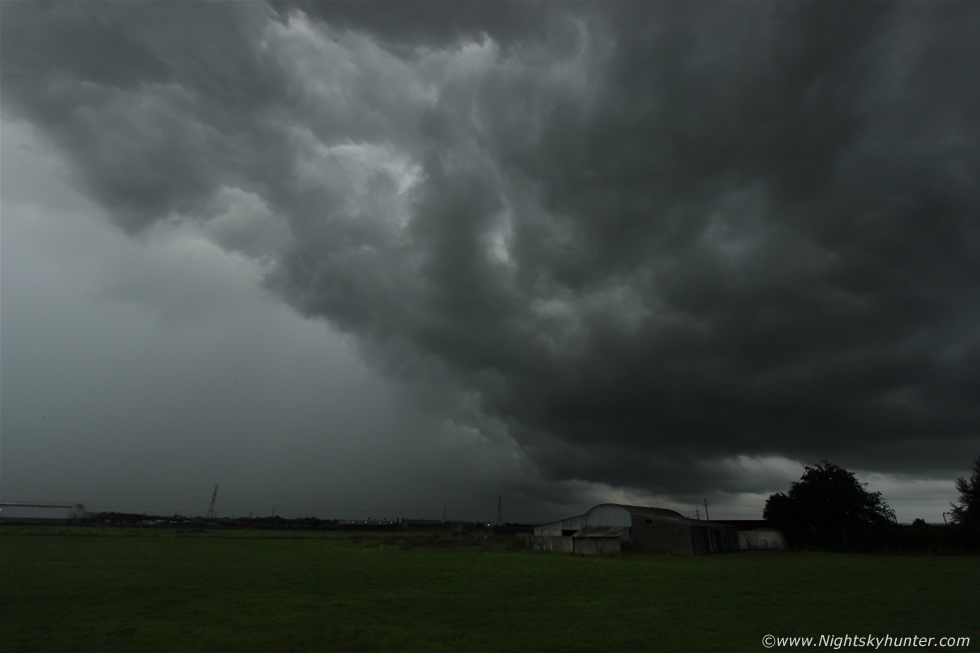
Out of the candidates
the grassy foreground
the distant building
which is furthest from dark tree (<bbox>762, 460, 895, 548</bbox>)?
the distant building

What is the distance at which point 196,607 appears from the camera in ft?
53.8

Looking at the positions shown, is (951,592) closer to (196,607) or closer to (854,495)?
(196,607)

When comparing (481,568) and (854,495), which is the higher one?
(854,495)

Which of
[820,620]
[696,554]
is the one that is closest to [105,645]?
[820,620]

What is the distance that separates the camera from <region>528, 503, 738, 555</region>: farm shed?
53.9m

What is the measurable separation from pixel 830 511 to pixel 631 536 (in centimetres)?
2872

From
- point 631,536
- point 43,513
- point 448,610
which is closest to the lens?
point 448,610

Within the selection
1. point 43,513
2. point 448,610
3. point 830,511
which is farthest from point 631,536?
point 43,513

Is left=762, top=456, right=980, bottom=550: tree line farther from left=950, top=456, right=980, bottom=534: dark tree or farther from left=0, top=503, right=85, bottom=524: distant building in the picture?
left=0, top=503, right=85, bottom=524: distant building

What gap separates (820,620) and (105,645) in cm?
1927

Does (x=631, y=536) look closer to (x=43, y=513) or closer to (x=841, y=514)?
(x=841, y=514)

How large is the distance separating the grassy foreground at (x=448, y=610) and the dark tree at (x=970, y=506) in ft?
154

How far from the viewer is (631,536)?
195 feet

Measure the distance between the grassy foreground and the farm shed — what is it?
28385 mm
